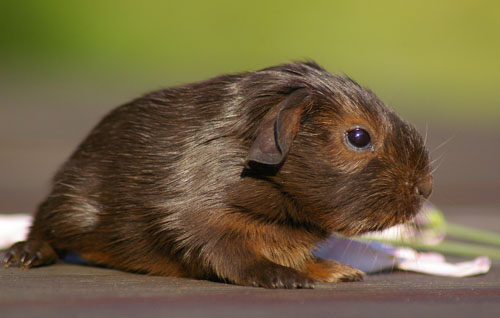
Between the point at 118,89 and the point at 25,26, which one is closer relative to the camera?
the point at 118,89

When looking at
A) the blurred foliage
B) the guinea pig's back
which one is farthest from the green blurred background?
the guinea pig's back

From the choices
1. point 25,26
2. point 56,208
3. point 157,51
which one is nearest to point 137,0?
point 157,51

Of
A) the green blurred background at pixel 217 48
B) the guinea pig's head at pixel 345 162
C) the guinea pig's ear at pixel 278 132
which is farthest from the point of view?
the green blurred background at pixel 217 48

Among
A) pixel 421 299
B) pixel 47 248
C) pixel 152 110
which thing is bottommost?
pixel 47 248

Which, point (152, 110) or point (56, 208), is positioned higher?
point (152, 110)

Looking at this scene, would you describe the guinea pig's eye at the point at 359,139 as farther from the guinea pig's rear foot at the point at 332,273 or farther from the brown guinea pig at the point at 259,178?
the guinea pig's rear foot at the point at 332,273

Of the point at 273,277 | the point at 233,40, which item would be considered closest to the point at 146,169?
the point at 273,277

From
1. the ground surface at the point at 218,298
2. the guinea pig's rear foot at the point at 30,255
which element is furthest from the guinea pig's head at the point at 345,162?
the guinea pig's rear foot at the point at 30,255

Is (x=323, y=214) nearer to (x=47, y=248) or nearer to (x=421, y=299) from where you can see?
(x=421, y=299)
